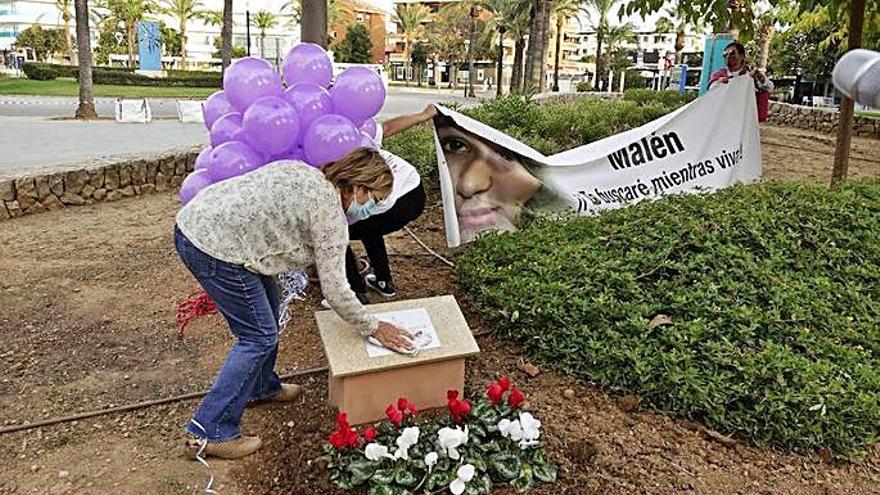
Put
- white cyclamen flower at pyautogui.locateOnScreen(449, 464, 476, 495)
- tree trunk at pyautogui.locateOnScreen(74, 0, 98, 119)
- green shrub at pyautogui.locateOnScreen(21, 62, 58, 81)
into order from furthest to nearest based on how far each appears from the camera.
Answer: green shrub at pyautogui.locateOnScreen(21, 62, 58, 81), tree trunk at pyautogui.locateOnScreen(74, 0, 98, 119), white cyclamen flower at pyautogui.locateOnScreen(449, 464, 476, 495)

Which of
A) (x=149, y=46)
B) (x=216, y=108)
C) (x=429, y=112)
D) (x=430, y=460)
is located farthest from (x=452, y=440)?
(x=149, y=46)

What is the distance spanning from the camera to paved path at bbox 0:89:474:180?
776 cm

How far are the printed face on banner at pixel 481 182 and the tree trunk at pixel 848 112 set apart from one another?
9.53 feet

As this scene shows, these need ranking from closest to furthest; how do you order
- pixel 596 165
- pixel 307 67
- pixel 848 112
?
pixel 307 67 < pixel 596 165 < pixel 848 112

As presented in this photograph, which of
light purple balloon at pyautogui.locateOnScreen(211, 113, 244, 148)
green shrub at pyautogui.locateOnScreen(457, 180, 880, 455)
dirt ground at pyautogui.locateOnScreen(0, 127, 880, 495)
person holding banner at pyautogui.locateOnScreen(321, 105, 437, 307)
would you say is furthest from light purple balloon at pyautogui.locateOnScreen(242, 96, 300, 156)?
green shrub at pyautogui.locateOnScreen(457, 180, 880, 455)

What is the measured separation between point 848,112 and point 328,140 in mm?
4861

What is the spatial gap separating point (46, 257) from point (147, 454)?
2.79 m

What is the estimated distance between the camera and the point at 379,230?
3766 millimetres

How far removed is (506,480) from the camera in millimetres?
2277

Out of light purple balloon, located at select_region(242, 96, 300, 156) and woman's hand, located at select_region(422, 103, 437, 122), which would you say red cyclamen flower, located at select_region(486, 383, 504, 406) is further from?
woman's hand, located at select_region(422, 103, 437, 122)

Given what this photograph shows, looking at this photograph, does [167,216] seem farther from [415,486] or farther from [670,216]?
[415,486]

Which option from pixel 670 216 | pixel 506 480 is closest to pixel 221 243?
pixel 506 480

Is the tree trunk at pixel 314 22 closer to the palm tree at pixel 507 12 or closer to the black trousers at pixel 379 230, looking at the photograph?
the black trousers at pixel 379 230

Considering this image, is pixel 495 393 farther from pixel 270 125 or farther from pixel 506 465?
pixel 270 125
